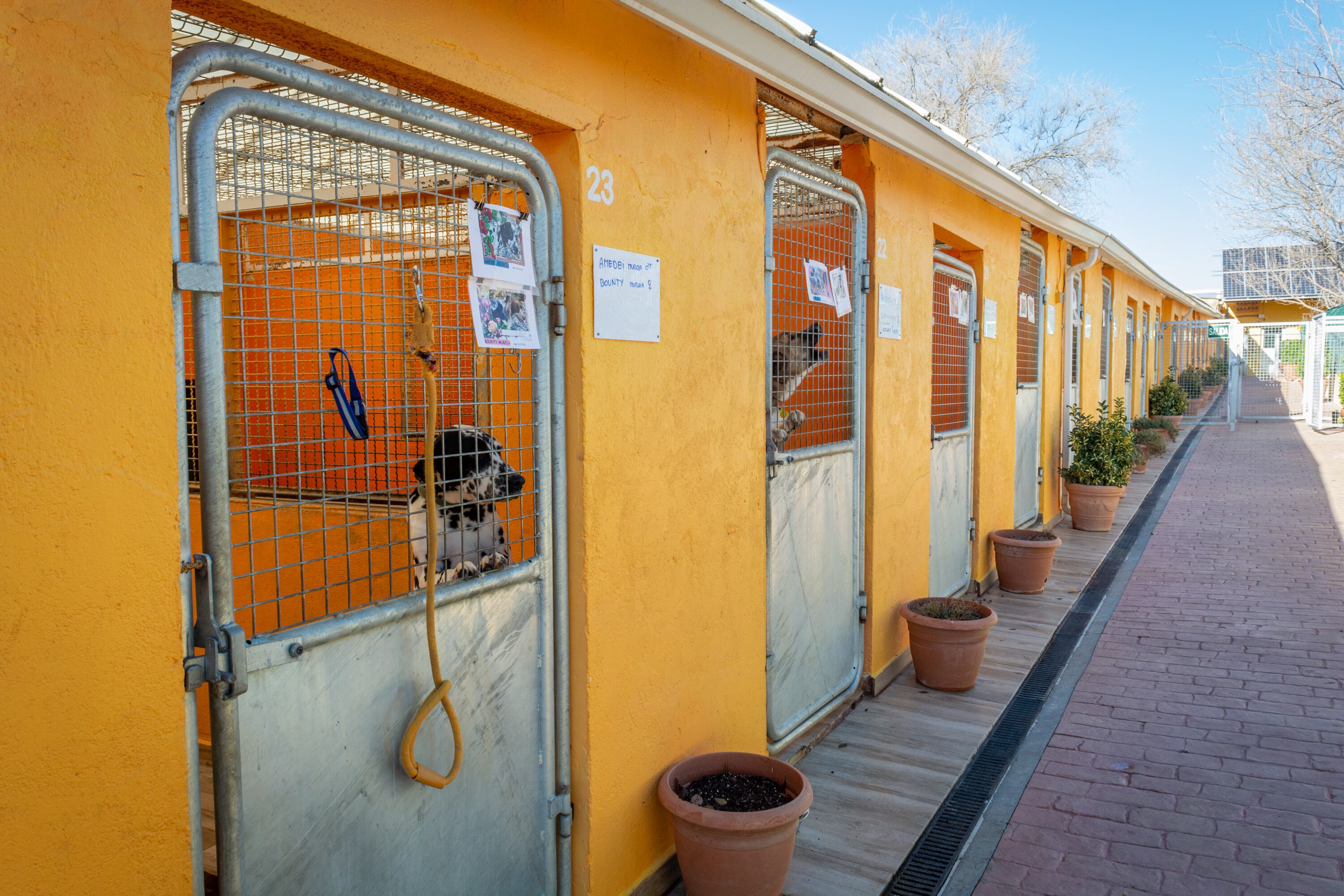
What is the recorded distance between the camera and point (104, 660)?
1459 millimetres

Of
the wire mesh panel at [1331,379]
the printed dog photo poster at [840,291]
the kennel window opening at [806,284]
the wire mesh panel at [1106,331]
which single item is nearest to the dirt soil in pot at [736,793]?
the kennel window opening at [806,284]

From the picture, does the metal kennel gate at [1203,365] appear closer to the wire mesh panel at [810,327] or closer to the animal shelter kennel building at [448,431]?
the wire mesh panel at [810,327]

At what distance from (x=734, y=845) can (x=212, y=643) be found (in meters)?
1.66

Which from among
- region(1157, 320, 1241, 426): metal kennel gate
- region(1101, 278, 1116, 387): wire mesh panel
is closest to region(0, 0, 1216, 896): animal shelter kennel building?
region(1101, 278, 1116, 387): wire mesh panel

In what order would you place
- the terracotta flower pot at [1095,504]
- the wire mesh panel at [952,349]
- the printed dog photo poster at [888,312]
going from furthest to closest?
the terracotta flower pot at [1095,504] → the wire mesh panel at [952,349] → the printed dog photo poster at [888,312]

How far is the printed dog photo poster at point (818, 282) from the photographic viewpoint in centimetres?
389

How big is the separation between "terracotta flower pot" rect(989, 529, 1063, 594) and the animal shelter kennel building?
6.01 ft

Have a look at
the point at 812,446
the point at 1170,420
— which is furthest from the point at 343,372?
the point at 1170,420

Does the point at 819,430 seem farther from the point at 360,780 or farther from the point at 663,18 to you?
the point at 360,780

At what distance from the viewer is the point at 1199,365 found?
29172 millimetres

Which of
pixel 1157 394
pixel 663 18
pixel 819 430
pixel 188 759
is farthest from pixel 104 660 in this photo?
pixel 1157 394

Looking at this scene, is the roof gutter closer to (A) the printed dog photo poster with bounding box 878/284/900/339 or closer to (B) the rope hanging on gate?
(A) the printed dog photo poster with bounding box 878/284/900/339

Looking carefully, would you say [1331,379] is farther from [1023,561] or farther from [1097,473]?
[1023,561]

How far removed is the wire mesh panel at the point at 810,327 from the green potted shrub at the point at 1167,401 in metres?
16.5
